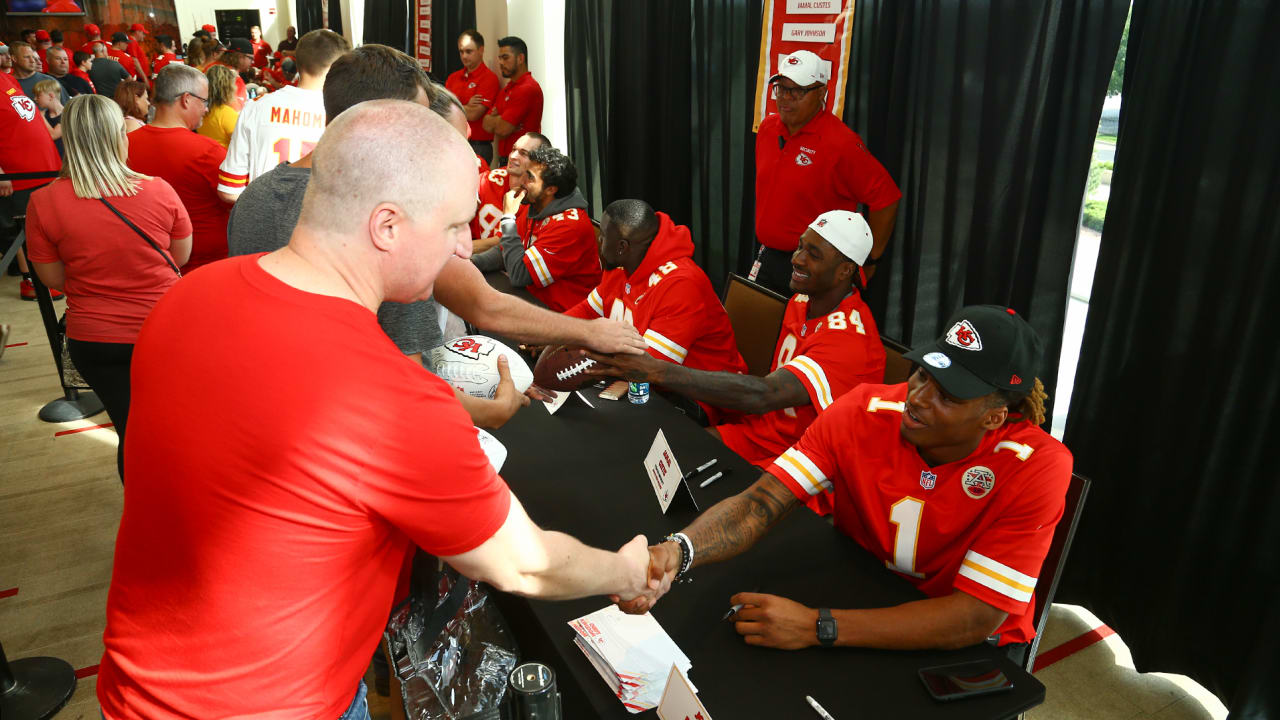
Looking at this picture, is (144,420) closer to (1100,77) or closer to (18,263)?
(1100,77)

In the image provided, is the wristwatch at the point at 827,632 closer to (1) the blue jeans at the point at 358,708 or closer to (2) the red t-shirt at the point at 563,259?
(1) the blue jeans at the point at 358,708

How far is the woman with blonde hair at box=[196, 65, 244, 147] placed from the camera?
4609 millimetres

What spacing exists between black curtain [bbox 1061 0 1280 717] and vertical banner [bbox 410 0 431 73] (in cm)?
798

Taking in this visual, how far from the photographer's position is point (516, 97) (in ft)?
20.3

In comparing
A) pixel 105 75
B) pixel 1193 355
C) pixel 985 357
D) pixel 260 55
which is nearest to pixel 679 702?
pixel 985 357

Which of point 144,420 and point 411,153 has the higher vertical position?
point 411,153

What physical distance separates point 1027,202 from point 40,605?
3.84 meters

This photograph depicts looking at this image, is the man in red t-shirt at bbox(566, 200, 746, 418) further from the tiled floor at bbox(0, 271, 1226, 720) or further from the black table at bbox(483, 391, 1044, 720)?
the tiled floor at bbox(0, 271, 1226, 720)

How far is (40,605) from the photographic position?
9.17 feet

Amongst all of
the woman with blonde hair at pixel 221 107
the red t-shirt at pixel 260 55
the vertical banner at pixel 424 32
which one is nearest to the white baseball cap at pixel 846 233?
the woman with blonde hair at pixel 221 107

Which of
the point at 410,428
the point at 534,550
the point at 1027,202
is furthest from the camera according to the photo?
the point at 1027,202

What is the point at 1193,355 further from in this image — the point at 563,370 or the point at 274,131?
the point at 274,131

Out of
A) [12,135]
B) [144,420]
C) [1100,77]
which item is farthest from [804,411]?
[12,135]

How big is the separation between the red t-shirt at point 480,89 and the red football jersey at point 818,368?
481 cm
